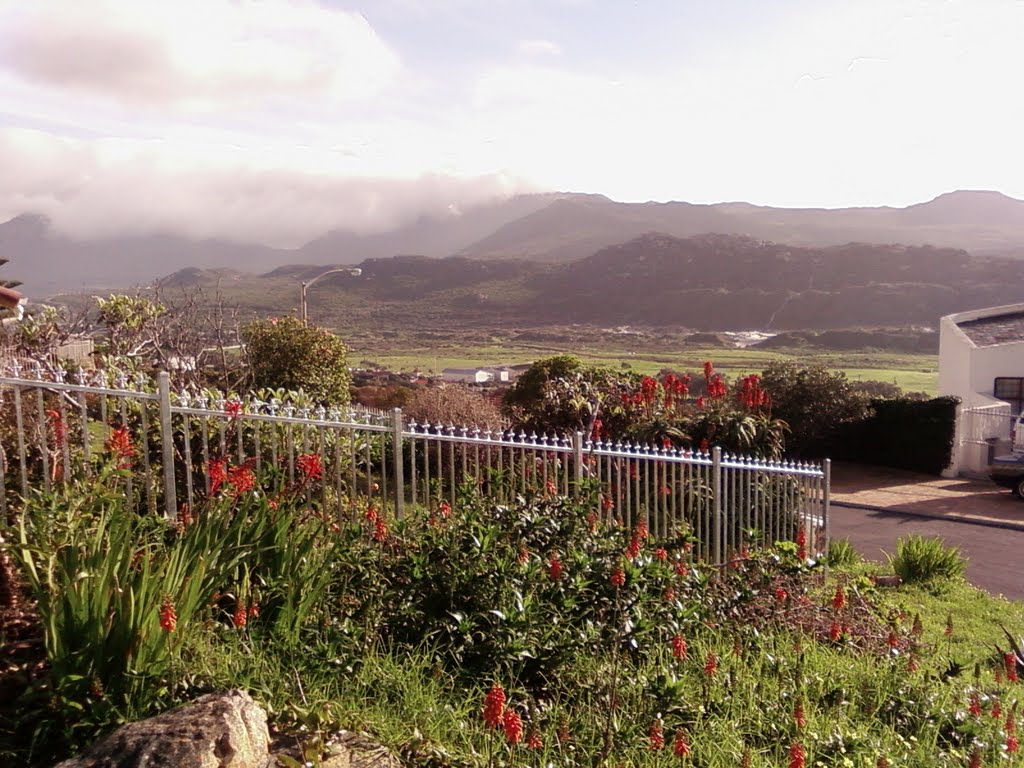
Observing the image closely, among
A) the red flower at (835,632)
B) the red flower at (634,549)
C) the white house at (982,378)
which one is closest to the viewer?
the red flower at (634,549)

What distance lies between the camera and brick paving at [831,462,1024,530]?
47.0ft

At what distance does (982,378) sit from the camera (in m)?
21.8

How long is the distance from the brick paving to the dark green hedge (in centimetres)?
42

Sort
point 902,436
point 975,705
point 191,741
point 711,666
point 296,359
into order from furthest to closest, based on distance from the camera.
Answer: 1. point 902,436
2. point 296,359
3. point 711,666
4. point 975,705
5. point 191,741

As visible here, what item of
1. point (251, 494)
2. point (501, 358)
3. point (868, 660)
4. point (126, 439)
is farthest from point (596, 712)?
point (501, 358)

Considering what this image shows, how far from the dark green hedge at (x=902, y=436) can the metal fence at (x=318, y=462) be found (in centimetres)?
1172

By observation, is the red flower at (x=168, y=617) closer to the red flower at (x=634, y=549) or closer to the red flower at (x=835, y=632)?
the red flower at (x=634, y=549)

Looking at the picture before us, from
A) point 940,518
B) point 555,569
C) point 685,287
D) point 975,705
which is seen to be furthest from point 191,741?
point 685,287

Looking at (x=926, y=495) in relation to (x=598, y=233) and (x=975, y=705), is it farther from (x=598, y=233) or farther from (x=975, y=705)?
(x=598, y=233)

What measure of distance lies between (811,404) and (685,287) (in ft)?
270

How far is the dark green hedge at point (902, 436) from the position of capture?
19469mm

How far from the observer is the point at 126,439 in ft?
16.5

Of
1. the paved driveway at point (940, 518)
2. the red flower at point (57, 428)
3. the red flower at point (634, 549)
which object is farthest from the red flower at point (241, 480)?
the paved driveway at point (940, 518)

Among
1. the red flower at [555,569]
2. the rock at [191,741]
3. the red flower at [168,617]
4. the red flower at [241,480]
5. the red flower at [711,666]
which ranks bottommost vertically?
the red flower at [711,666]
